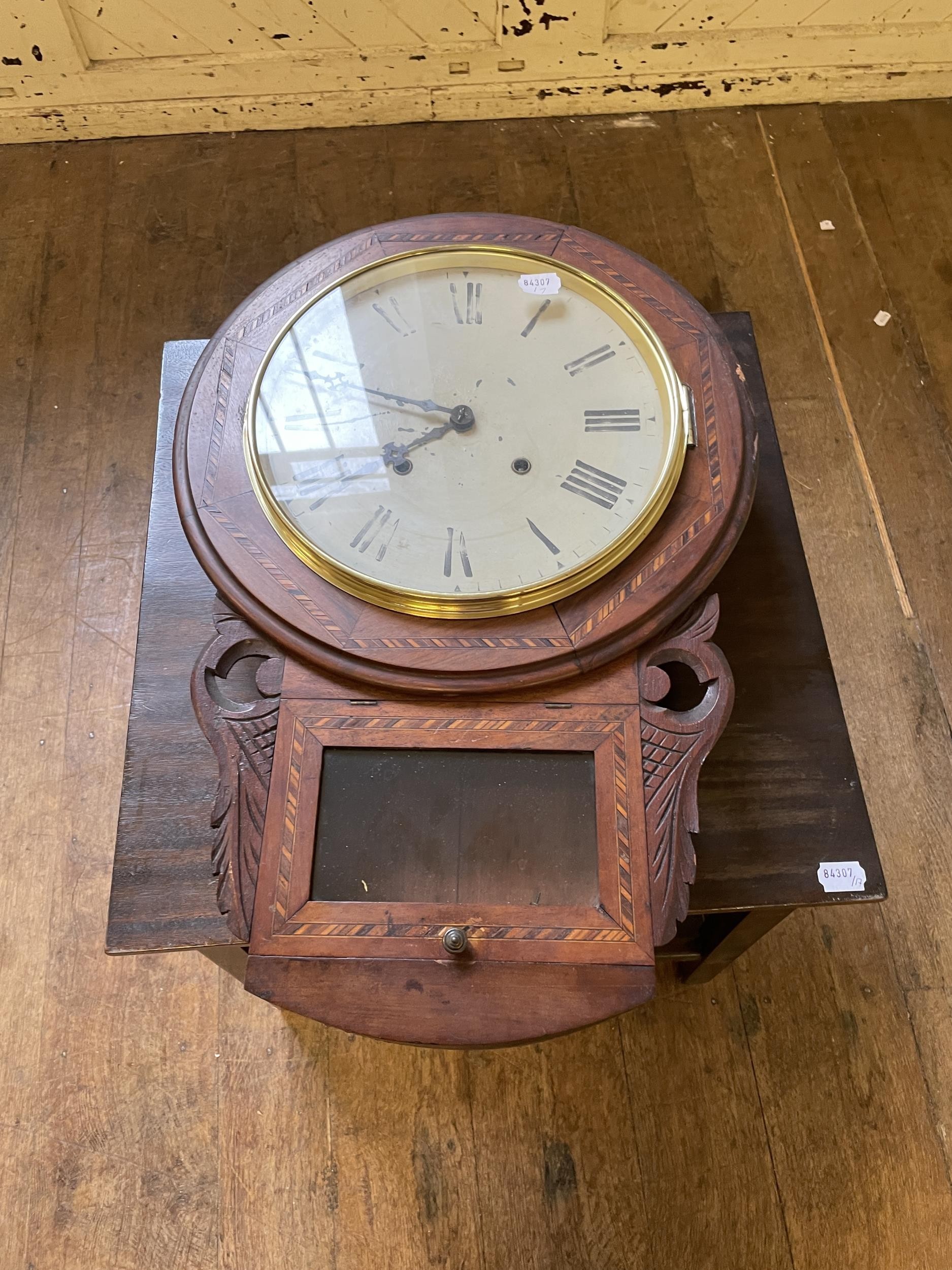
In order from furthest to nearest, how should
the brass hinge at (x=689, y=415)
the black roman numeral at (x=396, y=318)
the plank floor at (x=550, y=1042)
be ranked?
1. the plank floor at (x=550, y=1042)
2. the black roman numeral at (x=396, y=318)
3. the brass hinge at (x=689, y=415)

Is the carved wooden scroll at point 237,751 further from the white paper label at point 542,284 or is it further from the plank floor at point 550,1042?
the plank floor at point 550,1042

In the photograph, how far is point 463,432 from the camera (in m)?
1.31

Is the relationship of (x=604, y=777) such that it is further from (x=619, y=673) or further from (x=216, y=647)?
(x=216, y=647)

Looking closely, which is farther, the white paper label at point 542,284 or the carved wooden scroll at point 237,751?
the white paper label at point 542,284

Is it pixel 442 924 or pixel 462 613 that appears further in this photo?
pixel 462 613

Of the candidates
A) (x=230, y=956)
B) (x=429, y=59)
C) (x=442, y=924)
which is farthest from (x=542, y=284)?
(x=429, y=59)

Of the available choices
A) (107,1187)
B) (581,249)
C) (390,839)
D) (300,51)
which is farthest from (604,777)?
(300,51)

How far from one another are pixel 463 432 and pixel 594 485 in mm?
200

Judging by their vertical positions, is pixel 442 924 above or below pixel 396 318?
below

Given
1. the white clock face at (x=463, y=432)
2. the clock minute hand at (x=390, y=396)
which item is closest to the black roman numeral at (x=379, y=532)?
the white clock face at (x=463, y=432)

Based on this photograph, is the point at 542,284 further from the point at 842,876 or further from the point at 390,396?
the point at 842,876

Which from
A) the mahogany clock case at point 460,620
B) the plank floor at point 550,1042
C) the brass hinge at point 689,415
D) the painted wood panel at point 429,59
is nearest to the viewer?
the mahogany clock case at point 460,620

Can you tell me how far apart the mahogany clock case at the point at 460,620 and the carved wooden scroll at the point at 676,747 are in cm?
4

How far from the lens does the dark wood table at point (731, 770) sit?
1.31 meters
